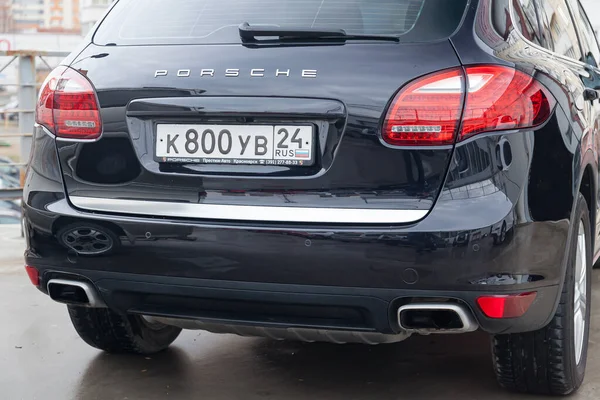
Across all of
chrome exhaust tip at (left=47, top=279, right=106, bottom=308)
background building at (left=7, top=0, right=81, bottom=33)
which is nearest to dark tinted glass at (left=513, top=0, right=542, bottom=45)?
chrome exhaust tip at (left=47, top=279, right=106, bottom=308)

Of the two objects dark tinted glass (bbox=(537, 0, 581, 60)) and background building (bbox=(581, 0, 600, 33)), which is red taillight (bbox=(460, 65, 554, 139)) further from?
background building (bbox=(581, 0, 600, 33))

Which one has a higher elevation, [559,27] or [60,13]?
[559,27]

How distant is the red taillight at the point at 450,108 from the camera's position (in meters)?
A: 2.75

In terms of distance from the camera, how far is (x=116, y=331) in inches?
152

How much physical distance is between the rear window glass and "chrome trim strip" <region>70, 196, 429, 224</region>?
0.51 metres

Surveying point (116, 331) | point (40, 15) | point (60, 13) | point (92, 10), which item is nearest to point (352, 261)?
point (116, 331)

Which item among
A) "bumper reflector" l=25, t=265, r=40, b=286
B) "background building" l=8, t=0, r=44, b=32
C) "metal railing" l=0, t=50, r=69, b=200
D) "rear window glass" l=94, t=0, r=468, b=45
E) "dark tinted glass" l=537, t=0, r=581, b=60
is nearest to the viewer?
"rear window glass" l=94, t=0, r=468, b=45

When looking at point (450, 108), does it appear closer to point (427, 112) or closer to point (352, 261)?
point (427, 112)

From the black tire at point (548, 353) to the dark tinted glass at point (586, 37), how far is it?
1.15 m

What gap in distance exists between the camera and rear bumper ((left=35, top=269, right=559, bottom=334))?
2.78 metres

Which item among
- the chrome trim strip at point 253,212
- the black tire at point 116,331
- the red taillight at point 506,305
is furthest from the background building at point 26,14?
the red taillight at point 506,305

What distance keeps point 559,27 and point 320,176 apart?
1540 millimetres

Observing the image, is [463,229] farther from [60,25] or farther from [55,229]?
[60,25]

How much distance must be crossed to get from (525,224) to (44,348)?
7.61ft
